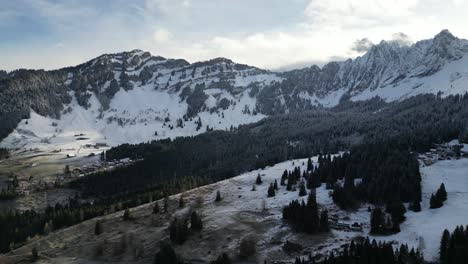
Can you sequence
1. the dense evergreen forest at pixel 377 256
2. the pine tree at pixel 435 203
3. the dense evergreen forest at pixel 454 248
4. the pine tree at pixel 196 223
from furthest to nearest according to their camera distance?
the pine tree at pixel 196 223
the pine tree at pixel 435 203
the dense evergreen forest at pixel 377 256
the dense evergreen forest at pixel 454 248

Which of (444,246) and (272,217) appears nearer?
(444,246)

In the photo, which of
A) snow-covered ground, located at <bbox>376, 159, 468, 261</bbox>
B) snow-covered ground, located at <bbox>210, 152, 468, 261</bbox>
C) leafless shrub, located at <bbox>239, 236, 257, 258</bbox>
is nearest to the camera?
snow-covered ground, located at <bbox>376, 159, 468, 261</bbox>

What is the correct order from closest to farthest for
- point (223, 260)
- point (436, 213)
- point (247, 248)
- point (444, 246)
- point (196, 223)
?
point (444, 246)
point (223, 260)
point (247, 248)
point (436, 213)
point (196, 223)

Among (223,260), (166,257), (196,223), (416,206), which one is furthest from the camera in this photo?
(196,223)

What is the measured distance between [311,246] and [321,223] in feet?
37.3

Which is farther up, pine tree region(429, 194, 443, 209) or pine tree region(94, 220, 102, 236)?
pine tree region(429, 194, 443, 209)

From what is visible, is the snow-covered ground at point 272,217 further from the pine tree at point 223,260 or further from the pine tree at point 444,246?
the pine tree at point 444,246

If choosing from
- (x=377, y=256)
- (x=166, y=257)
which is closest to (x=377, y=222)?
(x=377, y=256)

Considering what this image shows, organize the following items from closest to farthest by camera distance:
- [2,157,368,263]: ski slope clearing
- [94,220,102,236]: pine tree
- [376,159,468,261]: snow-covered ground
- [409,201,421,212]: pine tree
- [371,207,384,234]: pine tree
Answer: [376,159,468,261]: snow-covered ground, [2,157,368,263]: ski slope clearing, [371,207,384,234]: pine tree, [409,201,421,212]: pine tree, [94,220,102,236]: pine tree

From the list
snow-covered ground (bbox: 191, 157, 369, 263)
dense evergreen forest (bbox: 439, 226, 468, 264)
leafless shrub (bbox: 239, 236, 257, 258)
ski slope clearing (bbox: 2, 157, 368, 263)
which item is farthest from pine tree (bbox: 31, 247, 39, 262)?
dense evergreen forest (bbox: 439, 226, 468, 264)

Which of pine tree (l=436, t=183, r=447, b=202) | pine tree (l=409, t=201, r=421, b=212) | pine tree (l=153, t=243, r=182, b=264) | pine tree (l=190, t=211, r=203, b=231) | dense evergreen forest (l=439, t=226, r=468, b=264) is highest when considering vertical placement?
pine tree (l=436, t=183, r=447, b=202)

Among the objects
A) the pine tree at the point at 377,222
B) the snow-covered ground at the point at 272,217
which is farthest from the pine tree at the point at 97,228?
the pine tree at the point at 377,222

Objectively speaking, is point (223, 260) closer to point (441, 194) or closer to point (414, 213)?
point (414, 213)

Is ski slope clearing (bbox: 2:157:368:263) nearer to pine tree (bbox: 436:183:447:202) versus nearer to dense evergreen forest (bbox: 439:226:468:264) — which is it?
pine tree (bbox: 436:183:447:202)
